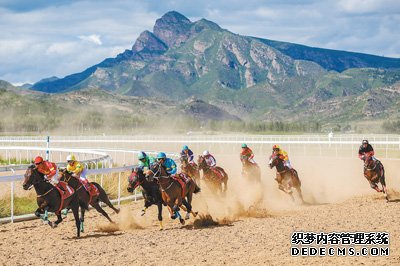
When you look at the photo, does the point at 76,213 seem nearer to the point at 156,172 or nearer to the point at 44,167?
the point at 44,167

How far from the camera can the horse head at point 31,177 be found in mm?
11102

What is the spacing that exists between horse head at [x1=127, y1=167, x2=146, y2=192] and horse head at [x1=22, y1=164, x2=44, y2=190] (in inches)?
68.8

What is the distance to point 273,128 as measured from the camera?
15425cm

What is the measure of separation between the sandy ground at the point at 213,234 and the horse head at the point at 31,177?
3.34 feet

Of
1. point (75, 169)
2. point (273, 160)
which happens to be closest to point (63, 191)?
point (75, 169)

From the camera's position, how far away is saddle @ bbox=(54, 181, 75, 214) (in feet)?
38.2

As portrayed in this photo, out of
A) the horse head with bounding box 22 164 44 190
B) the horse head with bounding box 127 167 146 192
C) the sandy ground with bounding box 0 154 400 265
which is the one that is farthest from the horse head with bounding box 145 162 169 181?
the horse head with bounding box 22 164 44 190

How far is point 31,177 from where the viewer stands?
36.7 feet

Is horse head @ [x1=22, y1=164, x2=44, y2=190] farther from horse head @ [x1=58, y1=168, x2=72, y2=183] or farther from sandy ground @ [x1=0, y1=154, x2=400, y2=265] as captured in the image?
sandy ground @ [x1=0, y1=154, x2=400, y2=265]

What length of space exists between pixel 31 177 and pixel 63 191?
2.49ft

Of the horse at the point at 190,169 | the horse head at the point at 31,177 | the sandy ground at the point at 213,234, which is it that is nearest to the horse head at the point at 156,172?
the sandy ground at the point at 213,234

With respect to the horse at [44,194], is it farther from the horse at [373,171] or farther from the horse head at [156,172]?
the horse at [373,171]

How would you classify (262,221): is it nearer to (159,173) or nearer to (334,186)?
(159,173)

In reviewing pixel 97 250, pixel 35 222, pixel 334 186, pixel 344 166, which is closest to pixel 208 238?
pixel 97 250
